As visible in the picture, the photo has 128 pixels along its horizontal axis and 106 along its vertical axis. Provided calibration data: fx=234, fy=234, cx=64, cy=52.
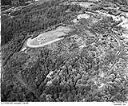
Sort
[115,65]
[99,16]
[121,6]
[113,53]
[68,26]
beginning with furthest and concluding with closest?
[121,6] → [99,16] → [68,26] → [113,53] → [115,65]

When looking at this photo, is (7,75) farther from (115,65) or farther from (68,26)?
(68,26)

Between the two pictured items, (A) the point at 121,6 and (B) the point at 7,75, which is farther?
(A) the point at 121,6

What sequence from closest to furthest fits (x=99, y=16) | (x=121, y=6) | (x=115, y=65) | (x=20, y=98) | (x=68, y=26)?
(x=20, y=98) → (x=115, y=65) → (x=68, y=26) → (x=99, y=16) → (x=121, y=6)

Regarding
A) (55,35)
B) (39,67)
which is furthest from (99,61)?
(55,35)

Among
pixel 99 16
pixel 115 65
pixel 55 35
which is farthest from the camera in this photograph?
pixel 99 16

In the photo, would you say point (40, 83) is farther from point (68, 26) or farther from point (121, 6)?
point (121, 6)

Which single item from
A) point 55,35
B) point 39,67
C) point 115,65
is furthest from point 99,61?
point 55,35
